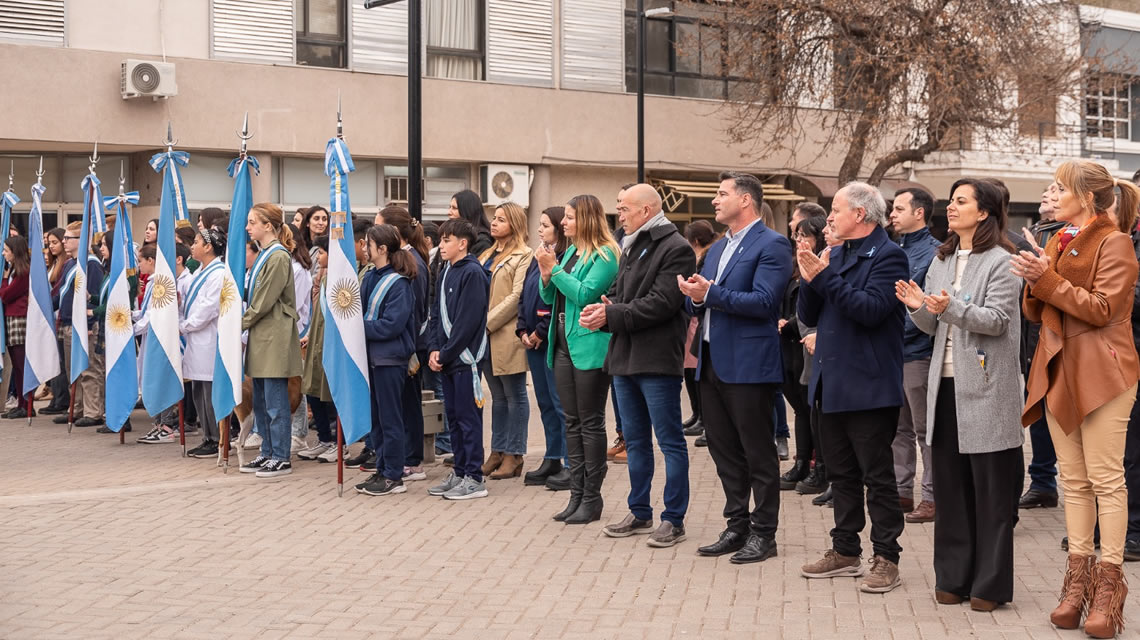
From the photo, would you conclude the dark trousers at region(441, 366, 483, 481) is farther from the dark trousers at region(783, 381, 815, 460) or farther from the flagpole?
the dark trousers at region(783, 381, 815, 460)

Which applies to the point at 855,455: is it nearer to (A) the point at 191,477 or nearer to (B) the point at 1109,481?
(B) the point at 1109,481

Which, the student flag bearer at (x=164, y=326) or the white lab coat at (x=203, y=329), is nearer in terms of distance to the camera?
the white lab coat at (x=203, y=329)

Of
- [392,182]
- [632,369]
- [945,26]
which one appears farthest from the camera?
[392,182]

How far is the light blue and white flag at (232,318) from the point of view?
A: 1099cm

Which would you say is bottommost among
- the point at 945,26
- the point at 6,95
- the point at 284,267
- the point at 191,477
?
the point at 191,477

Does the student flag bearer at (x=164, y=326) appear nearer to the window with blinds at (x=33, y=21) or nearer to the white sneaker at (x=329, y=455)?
the white sneaker at (x=329, y=455)

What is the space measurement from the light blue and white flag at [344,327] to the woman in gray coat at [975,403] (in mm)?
4787

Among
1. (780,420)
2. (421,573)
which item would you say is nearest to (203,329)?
(780,420)

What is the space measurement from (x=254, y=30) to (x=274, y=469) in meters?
13.0

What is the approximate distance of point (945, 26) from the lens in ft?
72.1

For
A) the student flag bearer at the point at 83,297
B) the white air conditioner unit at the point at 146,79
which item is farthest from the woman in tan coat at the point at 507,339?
the white air conditioner unit at the point at 146,79

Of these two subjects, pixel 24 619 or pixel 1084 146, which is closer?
pixel 24 619

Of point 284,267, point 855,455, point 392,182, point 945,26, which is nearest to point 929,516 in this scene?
point 855,455

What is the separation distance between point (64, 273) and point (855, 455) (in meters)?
11.3
